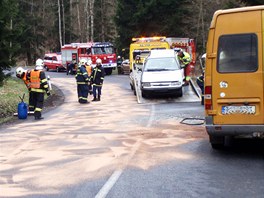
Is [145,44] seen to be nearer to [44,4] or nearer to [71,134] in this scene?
[71,134]

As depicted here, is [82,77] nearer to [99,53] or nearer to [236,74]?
[236,74]

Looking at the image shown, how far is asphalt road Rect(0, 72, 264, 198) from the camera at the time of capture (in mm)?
6414

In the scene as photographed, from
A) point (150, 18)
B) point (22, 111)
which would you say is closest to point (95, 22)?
point (150, 18)

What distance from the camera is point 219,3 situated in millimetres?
40031

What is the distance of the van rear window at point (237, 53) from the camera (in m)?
7.93

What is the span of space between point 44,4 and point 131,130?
2543 inches

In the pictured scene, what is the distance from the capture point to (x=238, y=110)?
797 centimetres

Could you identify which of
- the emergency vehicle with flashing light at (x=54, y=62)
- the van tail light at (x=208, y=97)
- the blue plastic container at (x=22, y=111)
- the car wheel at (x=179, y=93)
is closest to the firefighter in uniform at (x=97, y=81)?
the car wheel at (x=179, y=93)

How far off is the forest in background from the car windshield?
220 inches

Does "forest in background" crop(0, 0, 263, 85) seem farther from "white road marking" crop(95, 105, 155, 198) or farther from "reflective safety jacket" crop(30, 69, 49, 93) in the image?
"white road marking" crop(95, 105, 155, 198)

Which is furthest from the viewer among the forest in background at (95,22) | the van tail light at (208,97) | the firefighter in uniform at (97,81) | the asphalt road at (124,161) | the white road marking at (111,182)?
the forest in background at (95,22)

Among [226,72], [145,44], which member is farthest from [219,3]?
[226,72]

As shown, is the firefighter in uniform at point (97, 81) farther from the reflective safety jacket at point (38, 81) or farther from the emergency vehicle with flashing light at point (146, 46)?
the emergency vehicle with flashing light at point (146, 46)

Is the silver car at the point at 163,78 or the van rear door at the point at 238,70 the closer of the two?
the van rear door at the point at 238,70
